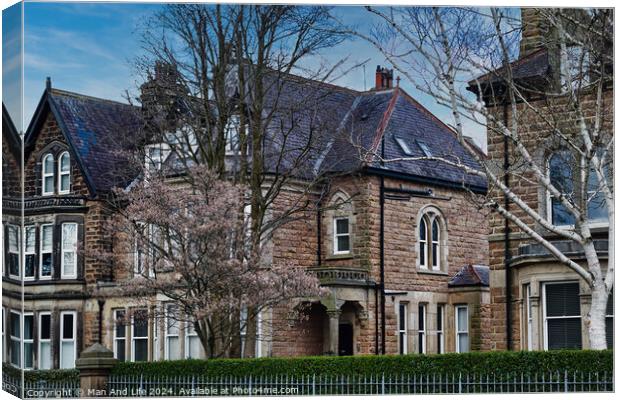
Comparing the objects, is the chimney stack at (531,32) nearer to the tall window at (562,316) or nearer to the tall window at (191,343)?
the tall window at (562,316)

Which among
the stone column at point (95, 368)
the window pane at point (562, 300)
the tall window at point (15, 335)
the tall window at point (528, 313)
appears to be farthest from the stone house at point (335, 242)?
the window pane at point (562, 300)

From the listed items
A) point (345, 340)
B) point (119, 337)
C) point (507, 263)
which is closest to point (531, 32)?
point (507, 263)

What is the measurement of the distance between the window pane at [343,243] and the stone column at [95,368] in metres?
4.82

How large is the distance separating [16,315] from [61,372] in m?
1.27

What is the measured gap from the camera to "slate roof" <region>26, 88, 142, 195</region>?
81.5 feet

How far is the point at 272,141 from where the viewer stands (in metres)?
25.9

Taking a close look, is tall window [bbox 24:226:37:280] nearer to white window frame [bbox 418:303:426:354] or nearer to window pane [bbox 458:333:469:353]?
white window frame [bbox 418:303:426:354]

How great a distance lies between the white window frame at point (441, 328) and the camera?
91.1 feet

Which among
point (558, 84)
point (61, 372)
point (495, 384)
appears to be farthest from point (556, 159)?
point (61, 372)

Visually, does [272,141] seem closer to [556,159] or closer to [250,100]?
[250,100]

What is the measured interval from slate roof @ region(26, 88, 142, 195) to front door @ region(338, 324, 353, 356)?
4752 mm

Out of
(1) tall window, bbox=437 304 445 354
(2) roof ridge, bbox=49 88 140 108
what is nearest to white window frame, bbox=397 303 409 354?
(1) tall window, bbox=437 304 445 354

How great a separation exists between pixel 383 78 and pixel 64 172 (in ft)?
19.4

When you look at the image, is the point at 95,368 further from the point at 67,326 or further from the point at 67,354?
the point at 67,326
